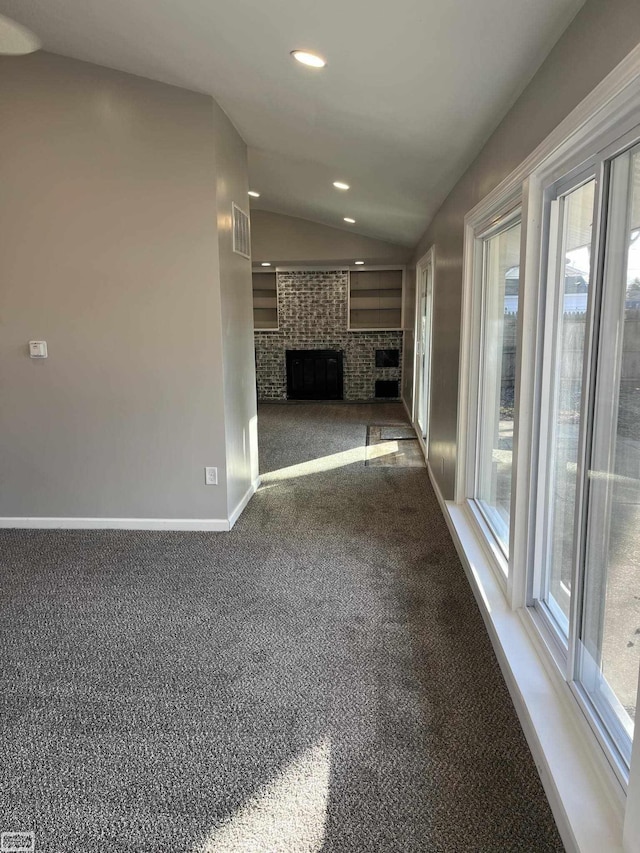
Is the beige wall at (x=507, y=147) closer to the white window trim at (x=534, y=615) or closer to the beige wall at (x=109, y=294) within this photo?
the white window trim at (x=534, y=615)

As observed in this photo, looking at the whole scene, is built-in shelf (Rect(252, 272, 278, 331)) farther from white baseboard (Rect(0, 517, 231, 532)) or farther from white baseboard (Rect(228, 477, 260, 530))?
white baseboard (Rect(0, 517, 231, 532))

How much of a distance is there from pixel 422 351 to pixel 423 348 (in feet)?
0.50

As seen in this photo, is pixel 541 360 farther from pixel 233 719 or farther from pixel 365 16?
pixel 233 719

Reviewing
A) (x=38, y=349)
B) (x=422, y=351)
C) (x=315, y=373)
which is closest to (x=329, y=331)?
(x=315, y=373)

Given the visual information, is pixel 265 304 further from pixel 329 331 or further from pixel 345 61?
pixel 345 61

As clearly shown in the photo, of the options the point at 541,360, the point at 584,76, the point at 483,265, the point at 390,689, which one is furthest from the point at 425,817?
the point at 483,265

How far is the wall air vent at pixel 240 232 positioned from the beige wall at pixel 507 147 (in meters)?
1.51

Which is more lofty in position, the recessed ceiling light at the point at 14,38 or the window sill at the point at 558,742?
the recessed ceiling light at the point at 14,38

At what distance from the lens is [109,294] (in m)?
3.55

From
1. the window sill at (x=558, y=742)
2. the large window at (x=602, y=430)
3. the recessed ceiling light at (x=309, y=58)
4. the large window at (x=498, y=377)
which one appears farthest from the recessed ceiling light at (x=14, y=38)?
the window sill at (x=558, y=742)

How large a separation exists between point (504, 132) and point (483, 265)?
0.97 metres

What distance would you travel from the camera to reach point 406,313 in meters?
8.98

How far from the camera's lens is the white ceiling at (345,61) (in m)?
1.90

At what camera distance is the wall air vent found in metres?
3.91
